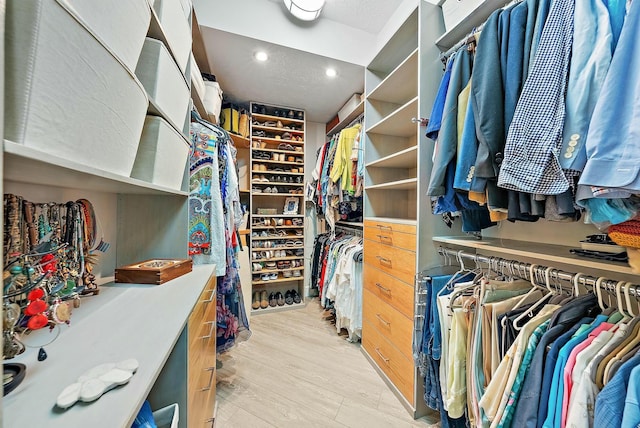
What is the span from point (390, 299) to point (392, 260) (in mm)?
249

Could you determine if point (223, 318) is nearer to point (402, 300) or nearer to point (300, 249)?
point (402, 300)

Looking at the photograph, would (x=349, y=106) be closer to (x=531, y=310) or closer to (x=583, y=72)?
(x=583, y=72)

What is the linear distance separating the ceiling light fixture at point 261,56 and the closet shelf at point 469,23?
4.02 ft

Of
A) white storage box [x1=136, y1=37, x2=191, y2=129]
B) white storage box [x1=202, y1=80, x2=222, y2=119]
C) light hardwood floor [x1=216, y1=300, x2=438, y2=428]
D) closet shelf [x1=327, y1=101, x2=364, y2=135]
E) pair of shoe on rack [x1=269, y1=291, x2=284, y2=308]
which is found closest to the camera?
white storage box [x1=136, y1=37, x2=191, y2=129]

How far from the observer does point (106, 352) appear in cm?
54

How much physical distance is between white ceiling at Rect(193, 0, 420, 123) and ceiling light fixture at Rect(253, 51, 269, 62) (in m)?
0.04

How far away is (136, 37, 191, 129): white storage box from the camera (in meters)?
0.83

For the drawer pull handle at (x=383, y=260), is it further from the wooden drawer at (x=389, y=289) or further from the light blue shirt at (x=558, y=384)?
the light blue shirt at (x=558, y=384)

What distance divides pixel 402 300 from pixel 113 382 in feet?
4.44

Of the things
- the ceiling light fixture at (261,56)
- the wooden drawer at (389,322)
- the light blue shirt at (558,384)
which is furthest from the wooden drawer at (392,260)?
the ceiling light fixture at (261,56)

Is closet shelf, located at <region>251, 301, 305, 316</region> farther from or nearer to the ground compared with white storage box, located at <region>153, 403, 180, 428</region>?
nearer to the ground

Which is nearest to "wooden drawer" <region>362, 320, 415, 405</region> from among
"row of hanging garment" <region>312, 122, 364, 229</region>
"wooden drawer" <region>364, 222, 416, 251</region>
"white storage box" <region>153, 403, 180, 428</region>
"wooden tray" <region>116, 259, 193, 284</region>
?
"wooden drawer" <region>364, 222, 416, 251</region>

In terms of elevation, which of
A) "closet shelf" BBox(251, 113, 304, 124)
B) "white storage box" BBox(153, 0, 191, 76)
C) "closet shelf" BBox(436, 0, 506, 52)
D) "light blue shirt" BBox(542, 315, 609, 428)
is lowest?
"light blue shirt" BBox(542, 315, 609, 428)

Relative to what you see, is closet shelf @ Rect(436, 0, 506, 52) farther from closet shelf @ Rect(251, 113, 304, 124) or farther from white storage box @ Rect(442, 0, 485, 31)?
closet shelf @ Rect(251, 113, 304, 124)
